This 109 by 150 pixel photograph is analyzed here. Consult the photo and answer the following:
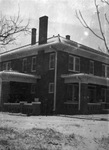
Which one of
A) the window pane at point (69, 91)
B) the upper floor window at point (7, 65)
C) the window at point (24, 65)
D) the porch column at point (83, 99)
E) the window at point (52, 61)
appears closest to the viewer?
the porch column at point (83, 99)

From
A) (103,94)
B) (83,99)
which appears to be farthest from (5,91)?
(103,94)

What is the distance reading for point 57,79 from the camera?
876 inches

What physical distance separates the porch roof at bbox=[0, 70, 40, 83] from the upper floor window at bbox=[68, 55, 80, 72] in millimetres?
Answer: 3385

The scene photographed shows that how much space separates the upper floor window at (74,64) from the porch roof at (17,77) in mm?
3385

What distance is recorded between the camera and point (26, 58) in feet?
85.7

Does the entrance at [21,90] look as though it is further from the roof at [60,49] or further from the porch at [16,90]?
the roof at [60,49]

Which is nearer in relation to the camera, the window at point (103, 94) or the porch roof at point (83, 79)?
the porch roof at point (83, 79)

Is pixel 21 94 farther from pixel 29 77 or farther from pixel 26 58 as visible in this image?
pixel 26 58

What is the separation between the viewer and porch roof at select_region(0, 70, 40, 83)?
21125mm

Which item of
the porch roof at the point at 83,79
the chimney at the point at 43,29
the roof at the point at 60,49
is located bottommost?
the porch roof at the point at 83,79

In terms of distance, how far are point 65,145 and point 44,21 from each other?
1931 cm

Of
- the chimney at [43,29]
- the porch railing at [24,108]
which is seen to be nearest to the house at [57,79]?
the chimney at [43,29]

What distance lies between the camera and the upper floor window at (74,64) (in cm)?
2350

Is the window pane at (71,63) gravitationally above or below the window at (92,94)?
above
